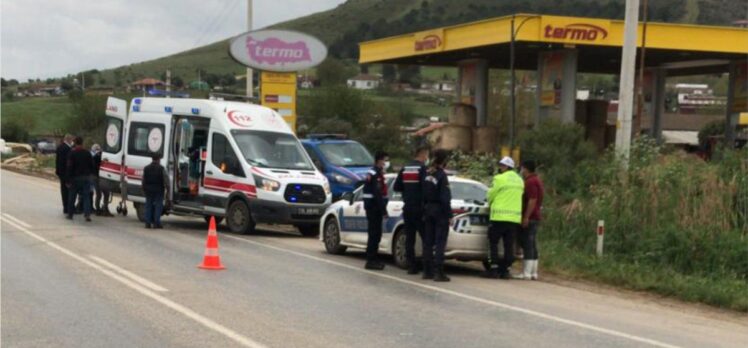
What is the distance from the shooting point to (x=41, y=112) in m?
126

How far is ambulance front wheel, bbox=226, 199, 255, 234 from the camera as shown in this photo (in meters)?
19.7

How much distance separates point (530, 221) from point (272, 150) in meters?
7.93

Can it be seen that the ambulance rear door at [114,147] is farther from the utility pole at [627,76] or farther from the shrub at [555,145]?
the shrub at [555,145]

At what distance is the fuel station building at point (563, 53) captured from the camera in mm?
41562

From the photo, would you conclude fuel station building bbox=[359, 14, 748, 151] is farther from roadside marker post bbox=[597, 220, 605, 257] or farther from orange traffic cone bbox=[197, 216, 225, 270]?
orange traffic cone bbox=[197, 216, 225, 270]

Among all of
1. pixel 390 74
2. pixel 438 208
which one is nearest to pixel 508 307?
pixel 438 208

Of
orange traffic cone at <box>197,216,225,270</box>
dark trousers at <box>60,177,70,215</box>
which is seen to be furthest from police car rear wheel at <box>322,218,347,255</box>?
dark trousers at <box>60,177,70,215</box>

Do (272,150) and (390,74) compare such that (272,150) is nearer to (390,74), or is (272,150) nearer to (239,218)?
(239,218)

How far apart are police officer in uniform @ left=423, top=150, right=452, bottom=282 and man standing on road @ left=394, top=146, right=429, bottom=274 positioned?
0.74ft

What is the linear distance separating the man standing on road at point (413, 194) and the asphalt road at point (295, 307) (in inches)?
26.1

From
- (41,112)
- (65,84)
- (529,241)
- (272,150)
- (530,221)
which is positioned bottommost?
(529,241)

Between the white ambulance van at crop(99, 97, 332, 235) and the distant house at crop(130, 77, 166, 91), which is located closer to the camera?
the white ambulance van at crop(99, 97, 332, 235)

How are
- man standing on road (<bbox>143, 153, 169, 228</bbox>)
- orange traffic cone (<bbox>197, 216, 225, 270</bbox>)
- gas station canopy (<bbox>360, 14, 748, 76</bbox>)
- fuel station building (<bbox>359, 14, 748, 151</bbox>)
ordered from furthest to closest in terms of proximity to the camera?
fuel station building (<bbox>359, 14, 748, 151</bbox>) < gas station canopy (<bbox>360, 14, 748, 76</bbox>) < man standing on road (<bbox>143, 153, 169, 228</bbox>) < orange traffic cone (<bbox>197, 216, 225, 270</bbox>)

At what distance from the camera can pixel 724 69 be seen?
2192 inches
